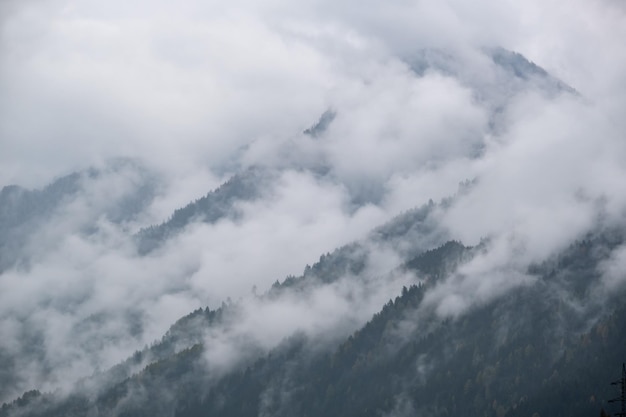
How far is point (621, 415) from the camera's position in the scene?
494 ft

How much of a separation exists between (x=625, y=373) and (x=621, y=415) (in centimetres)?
1495

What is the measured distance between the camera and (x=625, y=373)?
16425cm

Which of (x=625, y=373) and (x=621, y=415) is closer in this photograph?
(x=621, y=415)
